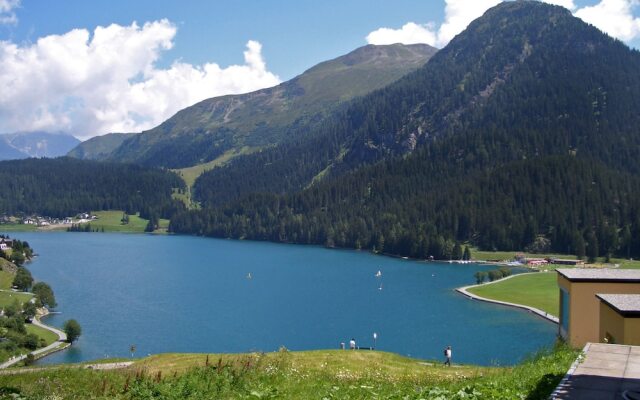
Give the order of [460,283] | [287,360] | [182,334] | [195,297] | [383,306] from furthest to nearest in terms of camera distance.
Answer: [460,283] < [195,297] < [383,306] < [182,334] < [287,360]

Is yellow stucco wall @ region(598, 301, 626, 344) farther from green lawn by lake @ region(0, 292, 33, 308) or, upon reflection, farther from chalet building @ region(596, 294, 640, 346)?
green lawn by lake @ region(0, 292, 33, 308)

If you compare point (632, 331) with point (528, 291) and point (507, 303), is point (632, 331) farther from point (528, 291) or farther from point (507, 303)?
point (528, 291)

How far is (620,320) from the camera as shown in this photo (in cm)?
2520

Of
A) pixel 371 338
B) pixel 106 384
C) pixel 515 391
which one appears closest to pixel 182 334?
pixel 371 338

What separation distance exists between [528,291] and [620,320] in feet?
357

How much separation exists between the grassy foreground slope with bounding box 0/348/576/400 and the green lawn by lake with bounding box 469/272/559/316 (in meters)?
86.7

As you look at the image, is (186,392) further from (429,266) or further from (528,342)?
(429,266)

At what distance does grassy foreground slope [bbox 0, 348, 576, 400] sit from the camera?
1750 cm

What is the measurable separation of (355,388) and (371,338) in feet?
241

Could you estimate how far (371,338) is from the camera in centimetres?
9206

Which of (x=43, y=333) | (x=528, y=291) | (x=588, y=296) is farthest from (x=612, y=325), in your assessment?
(x=528, y=291)

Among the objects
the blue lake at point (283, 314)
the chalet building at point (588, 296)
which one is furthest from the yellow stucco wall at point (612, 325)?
the blue lake at point (283, 314)

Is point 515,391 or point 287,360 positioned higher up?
point 515,391

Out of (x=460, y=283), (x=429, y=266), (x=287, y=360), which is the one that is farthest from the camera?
(x=429, y=266)
